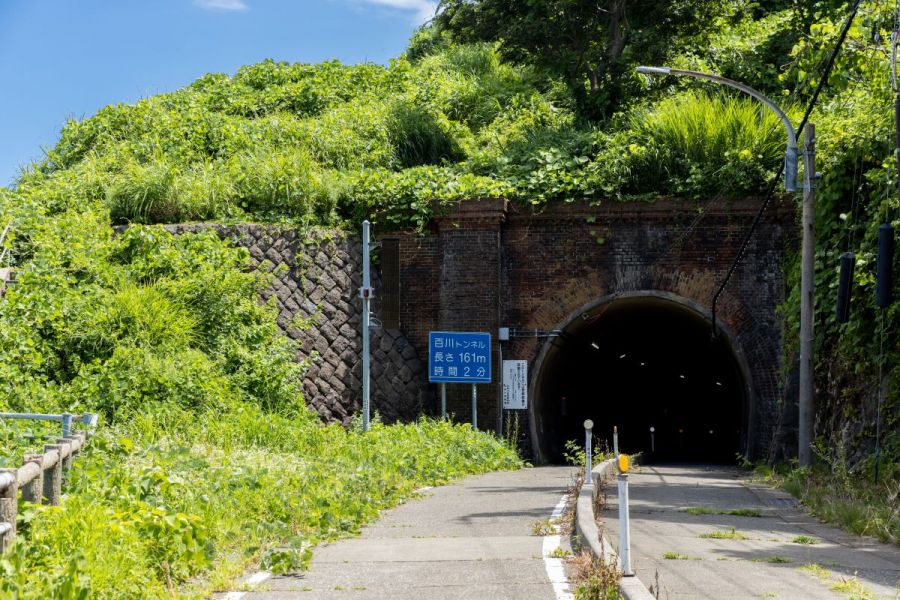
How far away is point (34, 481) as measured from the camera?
7555 millimetres

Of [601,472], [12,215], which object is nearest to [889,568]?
[601,472]

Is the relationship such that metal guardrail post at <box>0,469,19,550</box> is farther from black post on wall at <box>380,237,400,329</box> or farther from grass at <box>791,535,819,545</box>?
black post on wall at <box>380,237,400,329</box>

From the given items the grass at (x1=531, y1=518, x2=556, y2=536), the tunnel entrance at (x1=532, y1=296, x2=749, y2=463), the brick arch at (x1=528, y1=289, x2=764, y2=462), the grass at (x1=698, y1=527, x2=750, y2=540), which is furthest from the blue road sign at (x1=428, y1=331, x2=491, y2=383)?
the grass at (x1=698, y1=527, x2=750, y2=540)

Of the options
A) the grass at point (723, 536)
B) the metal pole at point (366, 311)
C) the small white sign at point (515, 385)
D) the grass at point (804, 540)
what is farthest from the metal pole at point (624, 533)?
the small white sign at point (515, 385)

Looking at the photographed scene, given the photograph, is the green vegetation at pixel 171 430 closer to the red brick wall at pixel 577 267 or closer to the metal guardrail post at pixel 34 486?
the metal guardrail post at pixel 34 486

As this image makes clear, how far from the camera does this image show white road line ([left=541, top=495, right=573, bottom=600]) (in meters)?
7.66

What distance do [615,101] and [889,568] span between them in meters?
21.7

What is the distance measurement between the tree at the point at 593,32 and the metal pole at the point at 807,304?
10759 millimetres

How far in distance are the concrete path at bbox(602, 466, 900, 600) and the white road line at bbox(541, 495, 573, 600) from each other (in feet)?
1.77

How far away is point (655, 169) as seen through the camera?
2439 cm

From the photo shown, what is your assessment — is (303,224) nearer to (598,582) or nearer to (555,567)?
(555,567)

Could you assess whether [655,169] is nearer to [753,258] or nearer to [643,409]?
[753,258]

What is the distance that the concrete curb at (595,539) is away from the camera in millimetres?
6969

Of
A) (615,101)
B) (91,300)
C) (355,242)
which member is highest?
(615,101)
